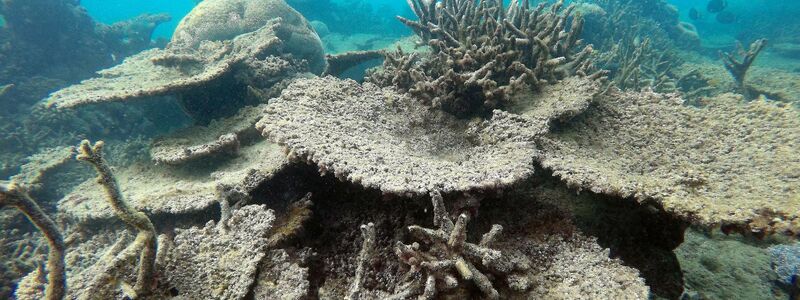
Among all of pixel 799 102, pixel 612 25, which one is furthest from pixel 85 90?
pixel 612 25

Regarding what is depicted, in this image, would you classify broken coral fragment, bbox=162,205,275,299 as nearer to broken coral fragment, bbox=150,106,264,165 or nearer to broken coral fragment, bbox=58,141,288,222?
broken coral fragment, bbox=58,141,288,222

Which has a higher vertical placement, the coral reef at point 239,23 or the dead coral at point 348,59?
the coral reef at point 239,23

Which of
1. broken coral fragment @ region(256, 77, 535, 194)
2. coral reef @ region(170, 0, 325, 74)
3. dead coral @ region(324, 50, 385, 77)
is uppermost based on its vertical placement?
coral reef @ region(170, 0, 325, 74)

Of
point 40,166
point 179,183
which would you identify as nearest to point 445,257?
point 179,183

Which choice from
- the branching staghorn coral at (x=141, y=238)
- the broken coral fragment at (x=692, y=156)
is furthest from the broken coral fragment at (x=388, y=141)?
the branching staghorn coral at (x=141, y=238)

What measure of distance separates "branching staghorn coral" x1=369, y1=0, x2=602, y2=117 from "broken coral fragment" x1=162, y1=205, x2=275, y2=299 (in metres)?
1.96

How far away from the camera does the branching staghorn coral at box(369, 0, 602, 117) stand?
349 centimetres

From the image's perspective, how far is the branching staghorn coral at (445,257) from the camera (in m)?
1.94

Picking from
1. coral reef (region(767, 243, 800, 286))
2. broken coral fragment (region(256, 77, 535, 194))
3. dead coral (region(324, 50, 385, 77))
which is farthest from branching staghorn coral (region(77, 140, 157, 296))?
dead coral (region(324, 50, 385, 77))

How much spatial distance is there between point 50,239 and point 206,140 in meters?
2.68

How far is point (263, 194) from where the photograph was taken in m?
3.00

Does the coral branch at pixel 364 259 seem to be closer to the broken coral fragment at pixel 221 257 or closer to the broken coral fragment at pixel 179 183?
the broken coral fragment at pixel 221 257

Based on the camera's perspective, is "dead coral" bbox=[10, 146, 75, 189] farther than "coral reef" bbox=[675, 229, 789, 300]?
Yes

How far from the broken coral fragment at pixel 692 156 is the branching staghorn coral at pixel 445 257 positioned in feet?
2.56
